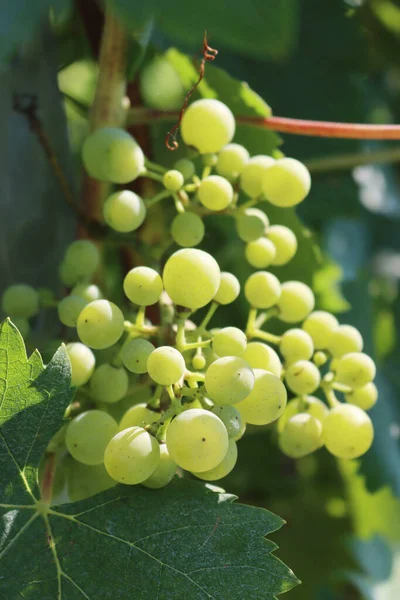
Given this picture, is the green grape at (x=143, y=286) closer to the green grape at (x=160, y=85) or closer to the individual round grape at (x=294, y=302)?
the individual round grape at (x=294, y=302)

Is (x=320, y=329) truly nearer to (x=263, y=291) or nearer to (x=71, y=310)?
(x=263, y=291)

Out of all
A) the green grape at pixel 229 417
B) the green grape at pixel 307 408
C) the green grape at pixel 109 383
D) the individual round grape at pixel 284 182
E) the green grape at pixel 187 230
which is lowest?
the green grape at pixel 307 408

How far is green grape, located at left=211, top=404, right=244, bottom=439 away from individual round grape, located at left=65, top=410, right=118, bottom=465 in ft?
0.47

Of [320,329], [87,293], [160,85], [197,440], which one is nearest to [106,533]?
[197,440]

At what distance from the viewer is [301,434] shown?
0.95 metres

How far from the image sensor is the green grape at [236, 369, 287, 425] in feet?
2.71

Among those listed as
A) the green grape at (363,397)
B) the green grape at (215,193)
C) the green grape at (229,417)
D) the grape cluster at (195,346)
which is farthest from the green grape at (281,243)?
the green grape at (229,417)

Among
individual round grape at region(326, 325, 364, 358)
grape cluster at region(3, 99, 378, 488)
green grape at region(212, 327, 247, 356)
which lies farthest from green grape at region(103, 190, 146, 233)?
individual round grape at region(326, 325, 364, 358)

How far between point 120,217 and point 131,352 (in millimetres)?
211

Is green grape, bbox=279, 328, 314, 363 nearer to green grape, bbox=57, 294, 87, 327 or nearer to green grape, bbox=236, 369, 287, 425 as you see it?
green grape, bbox=236, 369, 287, 425

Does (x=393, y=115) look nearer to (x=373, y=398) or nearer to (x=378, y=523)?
(x=378, y=523)

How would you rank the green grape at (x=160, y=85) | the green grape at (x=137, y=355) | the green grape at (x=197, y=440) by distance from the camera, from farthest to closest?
the green grape at (x=160, y=85), the green grape at (x=137, y=355), the green grape at (x=197, y=440)

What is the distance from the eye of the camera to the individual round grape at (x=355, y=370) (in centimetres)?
98

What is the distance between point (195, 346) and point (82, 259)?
0.86 ft
